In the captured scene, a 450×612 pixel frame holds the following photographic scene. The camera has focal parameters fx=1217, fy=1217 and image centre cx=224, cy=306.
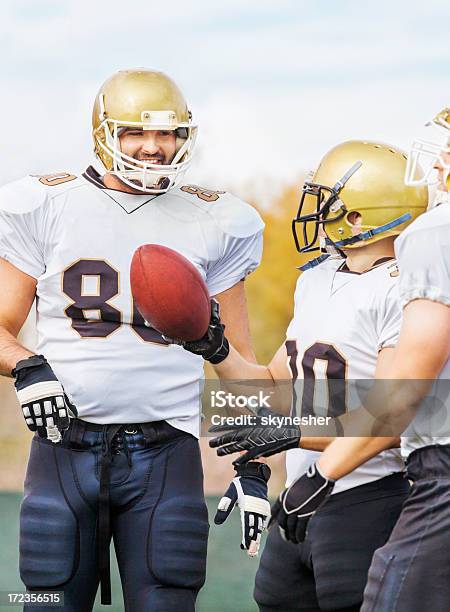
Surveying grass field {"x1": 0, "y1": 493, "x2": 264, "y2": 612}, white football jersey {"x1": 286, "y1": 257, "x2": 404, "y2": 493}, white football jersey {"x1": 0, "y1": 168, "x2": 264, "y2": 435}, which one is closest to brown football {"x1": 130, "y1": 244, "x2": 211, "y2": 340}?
white football jersey {"x1": 0, "y1": 168, "x2": 264, "y2": 435}

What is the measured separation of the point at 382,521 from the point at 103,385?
2.41 feet

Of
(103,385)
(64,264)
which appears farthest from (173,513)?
(64,264)

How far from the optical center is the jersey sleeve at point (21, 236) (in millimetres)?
2982

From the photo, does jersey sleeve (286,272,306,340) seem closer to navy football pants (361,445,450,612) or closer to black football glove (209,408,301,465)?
black football glove (209,408,301,465)

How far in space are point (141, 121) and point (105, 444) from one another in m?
0.82

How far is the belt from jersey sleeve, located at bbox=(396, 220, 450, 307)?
83 cm

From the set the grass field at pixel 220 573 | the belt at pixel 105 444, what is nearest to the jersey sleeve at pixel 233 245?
the belt at pixel 105 444

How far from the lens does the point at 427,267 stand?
2.29 meters

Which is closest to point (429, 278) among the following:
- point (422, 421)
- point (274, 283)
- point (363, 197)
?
point (422, 421)

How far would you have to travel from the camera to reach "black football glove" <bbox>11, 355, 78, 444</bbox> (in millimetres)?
2768

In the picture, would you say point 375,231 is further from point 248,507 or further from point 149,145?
point 248,507

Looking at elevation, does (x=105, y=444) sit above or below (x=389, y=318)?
below

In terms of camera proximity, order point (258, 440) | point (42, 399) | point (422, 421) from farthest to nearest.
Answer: point (42, 399) → point (258, 440) → point (422, 421)

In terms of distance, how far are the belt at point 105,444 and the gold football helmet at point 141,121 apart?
1.95 feet
